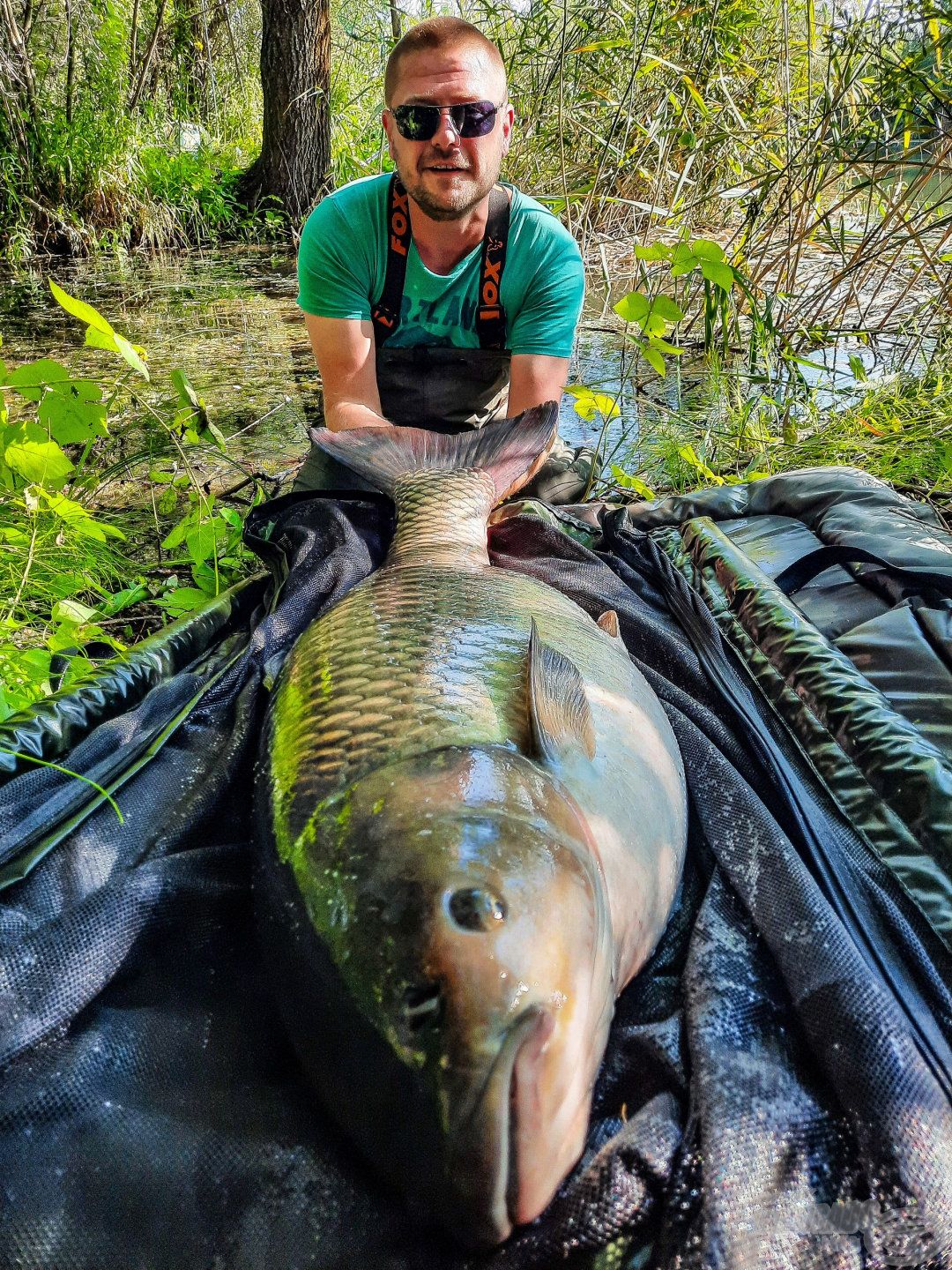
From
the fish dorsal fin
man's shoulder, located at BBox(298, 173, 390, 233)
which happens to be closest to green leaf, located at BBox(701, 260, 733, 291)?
man's shoulder, located at BBox(298, 173, 390, 233)

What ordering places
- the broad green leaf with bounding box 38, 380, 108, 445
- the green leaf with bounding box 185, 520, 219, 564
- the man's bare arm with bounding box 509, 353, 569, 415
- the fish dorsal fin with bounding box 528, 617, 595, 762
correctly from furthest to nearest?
the man's bare arm with bounding box 509, 353, 569, 415, the green leaf with bounding box 185, 520, 219, 564, the broad green leaf with bounding box 38, 380, 108, 445, the fish dorsal fin with bounding box 528, 617, 595, 762

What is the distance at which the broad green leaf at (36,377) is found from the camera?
2189 mm

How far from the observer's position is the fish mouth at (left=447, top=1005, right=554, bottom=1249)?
0.90 m

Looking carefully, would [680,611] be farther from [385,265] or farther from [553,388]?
[385,265]

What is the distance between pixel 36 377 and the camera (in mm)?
→ 2199

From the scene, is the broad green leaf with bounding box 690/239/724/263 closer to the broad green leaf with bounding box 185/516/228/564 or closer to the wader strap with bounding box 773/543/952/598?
the wader strap with bounding box 773/543/952/598

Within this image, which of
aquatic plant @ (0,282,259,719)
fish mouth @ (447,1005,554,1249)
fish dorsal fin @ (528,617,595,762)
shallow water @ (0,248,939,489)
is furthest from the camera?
shallow water @ (0,248,939,489)

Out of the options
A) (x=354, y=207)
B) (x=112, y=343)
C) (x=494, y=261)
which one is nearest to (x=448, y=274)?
(x=494, y=261)

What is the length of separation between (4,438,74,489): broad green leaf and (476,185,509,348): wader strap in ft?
5.51

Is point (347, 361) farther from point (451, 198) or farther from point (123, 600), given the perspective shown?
point (123, 600)

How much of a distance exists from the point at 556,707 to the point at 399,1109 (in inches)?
24.9

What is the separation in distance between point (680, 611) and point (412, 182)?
6.07 ft

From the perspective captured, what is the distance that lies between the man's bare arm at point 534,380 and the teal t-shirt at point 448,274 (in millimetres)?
35

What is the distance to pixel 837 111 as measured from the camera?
369 cm
